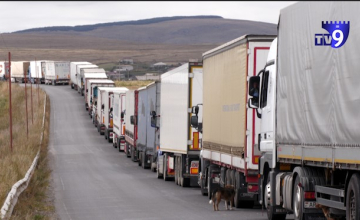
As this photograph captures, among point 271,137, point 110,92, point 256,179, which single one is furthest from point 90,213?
point 110,92

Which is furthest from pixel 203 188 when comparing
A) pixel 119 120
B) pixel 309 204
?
pixel 119 120

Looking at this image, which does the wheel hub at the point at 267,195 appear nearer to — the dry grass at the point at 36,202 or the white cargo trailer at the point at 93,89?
the dry grass at the point at 36,202

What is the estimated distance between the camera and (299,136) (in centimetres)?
1534

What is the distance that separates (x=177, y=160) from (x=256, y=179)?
33.9 feet

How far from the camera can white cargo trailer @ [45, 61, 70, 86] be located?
105 m

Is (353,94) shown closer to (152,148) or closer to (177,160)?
(177,160)

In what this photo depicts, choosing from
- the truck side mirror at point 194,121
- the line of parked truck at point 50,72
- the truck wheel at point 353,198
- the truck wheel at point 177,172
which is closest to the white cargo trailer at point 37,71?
the line of parked truck at point 50,72

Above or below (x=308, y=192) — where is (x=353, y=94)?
above

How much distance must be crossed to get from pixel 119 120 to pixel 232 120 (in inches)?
1244

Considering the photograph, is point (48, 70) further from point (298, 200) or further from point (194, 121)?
point (298, 200)

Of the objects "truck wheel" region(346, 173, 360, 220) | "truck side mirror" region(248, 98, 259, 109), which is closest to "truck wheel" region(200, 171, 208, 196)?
"truck side mirror" region(248, 98, 259, 109)

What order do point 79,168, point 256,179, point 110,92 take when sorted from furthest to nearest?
point 110,92, point 79,168, point 256,179

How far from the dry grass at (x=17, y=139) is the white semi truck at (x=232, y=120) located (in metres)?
5.23

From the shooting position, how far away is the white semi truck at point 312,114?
12750 mm
